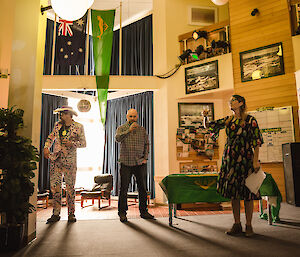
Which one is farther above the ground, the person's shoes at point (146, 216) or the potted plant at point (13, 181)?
the potted plant at point (13, 181)

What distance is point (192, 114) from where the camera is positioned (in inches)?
255

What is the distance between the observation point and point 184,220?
3799mm

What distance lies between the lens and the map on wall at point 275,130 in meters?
4.97

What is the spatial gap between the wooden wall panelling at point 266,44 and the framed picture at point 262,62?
8cm

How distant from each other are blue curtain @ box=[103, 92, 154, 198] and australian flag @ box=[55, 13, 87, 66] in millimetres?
2269

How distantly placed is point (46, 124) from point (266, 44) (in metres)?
6.06

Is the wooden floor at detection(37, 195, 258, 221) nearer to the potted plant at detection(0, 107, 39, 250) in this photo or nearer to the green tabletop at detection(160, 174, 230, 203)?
the green tabletop at detection(160, 174, 230, 203)

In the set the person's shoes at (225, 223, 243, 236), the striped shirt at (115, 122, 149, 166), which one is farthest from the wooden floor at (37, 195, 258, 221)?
the person's shoes at (225, 223, 243, 236)

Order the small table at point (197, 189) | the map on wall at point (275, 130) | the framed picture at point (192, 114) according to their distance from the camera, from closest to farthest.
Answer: the small table at point (197, 189) → the map on wall at point (275, 130) → the framed picture at point (192, 114)

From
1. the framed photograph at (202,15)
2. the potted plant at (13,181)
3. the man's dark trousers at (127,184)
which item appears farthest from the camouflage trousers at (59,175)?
the framed photograph at (202,15)

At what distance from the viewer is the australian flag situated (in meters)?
6.00

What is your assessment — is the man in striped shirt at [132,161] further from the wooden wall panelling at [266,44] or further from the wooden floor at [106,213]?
the wooden wall panelling at [266,44]

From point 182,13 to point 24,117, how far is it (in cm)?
549

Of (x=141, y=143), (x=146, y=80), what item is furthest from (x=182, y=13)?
(x=141, y=143)
